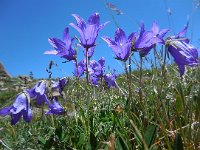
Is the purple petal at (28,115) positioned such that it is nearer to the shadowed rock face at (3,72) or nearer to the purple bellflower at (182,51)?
the purple bellflower at (182,51)

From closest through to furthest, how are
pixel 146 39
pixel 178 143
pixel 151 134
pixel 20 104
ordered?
pixel 178 143
pixel 151 134
pixel 146 39
pixel 20 104

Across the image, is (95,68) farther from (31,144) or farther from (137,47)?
(137,47)

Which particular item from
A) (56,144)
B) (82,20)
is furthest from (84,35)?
(56,144)

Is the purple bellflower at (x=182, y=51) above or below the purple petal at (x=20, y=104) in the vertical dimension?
above

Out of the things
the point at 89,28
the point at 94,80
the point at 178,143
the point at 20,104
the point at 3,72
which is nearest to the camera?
the point at 178,143

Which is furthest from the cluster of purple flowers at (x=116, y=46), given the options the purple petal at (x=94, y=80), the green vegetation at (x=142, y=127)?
the purple petal at (x=94, y=80)

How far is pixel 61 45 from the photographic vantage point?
2910mm

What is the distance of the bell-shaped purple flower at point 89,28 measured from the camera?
8.80 ft

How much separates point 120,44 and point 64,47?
2.09 ft

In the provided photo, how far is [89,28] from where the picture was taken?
268 cm

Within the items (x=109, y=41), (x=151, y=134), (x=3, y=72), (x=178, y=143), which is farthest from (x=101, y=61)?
(x=3, y=72)

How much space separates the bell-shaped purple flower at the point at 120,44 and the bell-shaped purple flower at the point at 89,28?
0.23m

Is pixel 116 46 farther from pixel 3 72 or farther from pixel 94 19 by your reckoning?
pixel 3 72

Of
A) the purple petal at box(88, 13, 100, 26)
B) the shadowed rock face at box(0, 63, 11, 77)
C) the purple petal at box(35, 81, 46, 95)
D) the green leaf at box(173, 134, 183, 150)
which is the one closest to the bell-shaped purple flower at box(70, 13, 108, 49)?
the purple petal at box(88, 13, 100, 26)
